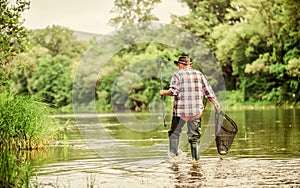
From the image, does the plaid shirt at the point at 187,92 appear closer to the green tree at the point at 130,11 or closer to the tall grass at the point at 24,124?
the tall grass at the point at 24,124

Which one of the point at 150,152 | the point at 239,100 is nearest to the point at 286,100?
the point at 239,100

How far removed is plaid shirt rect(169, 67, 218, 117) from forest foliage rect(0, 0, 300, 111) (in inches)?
1263

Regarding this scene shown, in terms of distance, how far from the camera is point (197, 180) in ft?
28.9

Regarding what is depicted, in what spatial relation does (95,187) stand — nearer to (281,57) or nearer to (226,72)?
(281,57)

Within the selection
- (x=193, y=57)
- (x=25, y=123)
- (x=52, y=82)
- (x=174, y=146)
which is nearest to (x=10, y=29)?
(x=25, y=123)

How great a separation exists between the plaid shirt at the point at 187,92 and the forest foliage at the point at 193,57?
105 feet

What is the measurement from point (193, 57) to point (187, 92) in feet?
155

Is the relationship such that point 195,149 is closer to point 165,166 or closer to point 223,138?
point 165,166

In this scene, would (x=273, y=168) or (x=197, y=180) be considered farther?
(x=273, y=168)

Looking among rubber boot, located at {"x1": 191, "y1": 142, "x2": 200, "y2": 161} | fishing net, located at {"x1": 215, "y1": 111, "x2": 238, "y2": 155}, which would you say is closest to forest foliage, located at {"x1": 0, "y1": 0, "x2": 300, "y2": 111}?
fishing net, located at {"x1": 215, "y1": 111, "x2": 238, "y2": 155}

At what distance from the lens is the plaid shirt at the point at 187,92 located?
36.4 ft

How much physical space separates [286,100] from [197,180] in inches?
1613

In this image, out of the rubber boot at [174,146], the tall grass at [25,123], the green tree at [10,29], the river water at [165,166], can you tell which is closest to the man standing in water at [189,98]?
the rubber boot at [174,146]

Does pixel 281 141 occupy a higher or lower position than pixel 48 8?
lower
